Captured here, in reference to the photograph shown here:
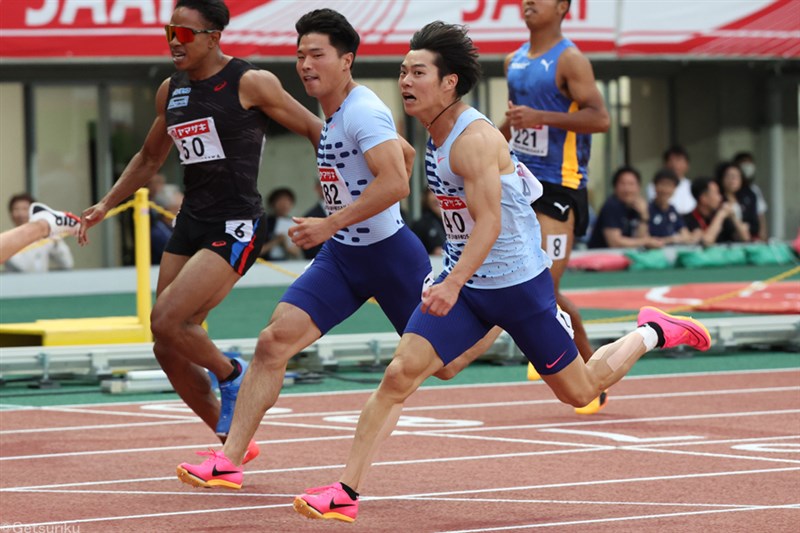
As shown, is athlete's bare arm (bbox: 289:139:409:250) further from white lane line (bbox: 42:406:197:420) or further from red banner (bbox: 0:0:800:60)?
red banner (bbox: 0:0:800:60)

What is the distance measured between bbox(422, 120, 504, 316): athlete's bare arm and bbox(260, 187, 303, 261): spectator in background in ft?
48.2

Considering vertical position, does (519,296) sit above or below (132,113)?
below

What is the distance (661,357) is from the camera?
1432cm

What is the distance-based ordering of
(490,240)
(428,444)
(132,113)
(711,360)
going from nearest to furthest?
(490,240) < (428,444) < (711,360) < (132,113)

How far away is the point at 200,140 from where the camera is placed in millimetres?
8516

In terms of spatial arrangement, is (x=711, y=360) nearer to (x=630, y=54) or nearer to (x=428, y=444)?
(x=428, y=444)

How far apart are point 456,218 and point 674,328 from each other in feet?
6.38

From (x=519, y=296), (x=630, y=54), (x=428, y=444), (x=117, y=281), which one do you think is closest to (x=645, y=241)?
(x=630, y=54)

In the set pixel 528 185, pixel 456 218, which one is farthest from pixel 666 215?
pixel 456 218

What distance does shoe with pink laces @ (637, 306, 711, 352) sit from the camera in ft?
27.8

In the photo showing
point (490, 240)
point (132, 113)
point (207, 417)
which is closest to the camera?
point (490, 240)

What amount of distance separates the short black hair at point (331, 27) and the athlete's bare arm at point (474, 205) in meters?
1.13

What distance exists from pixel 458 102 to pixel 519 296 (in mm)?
893

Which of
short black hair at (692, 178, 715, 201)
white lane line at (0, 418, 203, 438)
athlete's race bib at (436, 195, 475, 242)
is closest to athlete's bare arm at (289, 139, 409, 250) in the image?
athlete's race bib at (436, 195, 475, 242)
